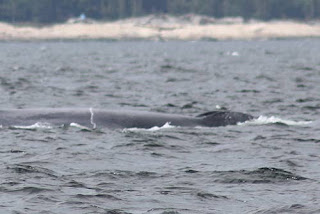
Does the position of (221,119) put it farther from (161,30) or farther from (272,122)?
(161,30)

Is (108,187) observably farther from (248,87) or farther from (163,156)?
(248,87)

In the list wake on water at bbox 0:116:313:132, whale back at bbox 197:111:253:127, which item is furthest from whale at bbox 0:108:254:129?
wake on water at bbox 0:116:313:132

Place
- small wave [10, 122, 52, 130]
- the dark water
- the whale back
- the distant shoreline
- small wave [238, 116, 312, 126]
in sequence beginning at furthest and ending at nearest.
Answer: the distant shoreline < small wave [238, 116, 312, 126] < the whale back < small wave [10, 122, 52, 130] < the dark water

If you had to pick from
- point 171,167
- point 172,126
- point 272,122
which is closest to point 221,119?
point 172,126

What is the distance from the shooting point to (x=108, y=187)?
15.3 metres

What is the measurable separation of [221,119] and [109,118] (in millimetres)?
3039

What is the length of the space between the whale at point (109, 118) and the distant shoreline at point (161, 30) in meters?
162

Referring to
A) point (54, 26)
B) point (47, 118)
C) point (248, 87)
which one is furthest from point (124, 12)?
Result: point (47, 118)

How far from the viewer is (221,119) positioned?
23703 millimetres

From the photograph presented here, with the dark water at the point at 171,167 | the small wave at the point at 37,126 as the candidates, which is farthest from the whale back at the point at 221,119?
the small wave at the point at 37,126

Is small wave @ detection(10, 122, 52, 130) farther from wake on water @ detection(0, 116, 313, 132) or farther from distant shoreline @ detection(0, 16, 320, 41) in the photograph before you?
distant shoreline @ detection(0, 16, 320, 41)

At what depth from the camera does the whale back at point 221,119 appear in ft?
77.3

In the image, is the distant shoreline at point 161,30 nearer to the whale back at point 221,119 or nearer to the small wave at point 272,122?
the small wave at point 272,122

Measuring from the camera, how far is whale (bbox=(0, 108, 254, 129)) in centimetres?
2309
